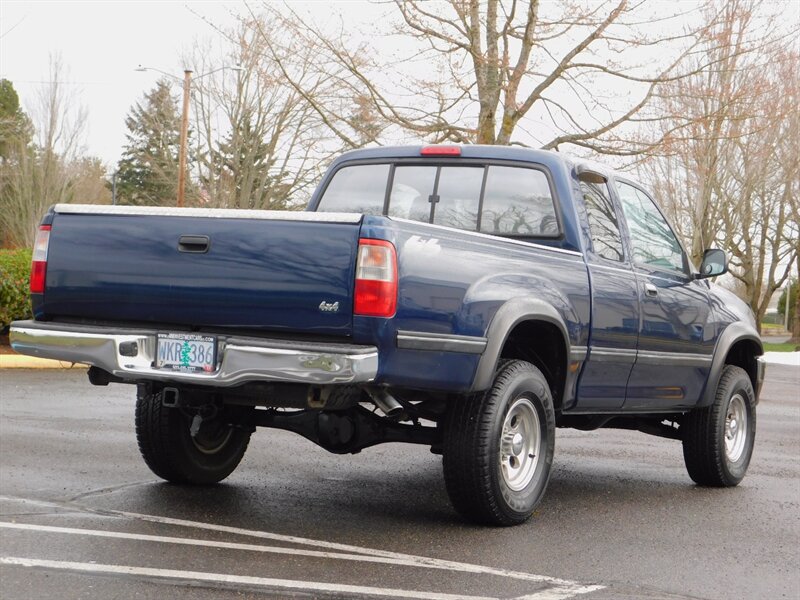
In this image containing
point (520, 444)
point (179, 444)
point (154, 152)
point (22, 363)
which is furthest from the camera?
point (154, 152)

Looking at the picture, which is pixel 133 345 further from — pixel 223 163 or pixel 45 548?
pixel 223 163

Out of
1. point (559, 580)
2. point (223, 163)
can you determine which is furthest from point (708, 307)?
point (223, 163)

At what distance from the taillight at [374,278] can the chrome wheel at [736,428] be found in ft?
13.0

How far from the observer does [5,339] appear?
17.2m

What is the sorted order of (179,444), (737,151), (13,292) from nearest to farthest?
(179,444) < (13,292) < (737,151)

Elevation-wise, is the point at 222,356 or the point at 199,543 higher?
the point at 222,356

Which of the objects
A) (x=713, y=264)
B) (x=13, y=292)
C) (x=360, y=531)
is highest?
(x=713, y=264)

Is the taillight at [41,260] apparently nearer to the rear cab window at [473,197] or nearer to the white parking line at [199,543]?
the white parking line at [199,543]

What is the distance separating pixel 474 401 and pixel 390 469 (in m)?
2.48

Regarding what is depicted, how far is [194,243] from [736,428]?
4.62 metres

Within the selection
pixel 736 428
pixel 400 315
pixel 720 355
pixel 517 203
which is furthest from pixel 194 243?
pixel 736 428

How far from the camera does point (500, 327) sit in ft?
18.2

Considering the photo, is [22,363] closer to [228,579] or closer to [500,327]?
[500,327]

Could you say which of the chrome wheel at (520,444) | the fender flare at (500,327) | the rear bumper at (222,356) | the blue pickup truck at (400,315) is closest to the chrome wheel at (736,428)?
the blue pickup truck at (400,315)
